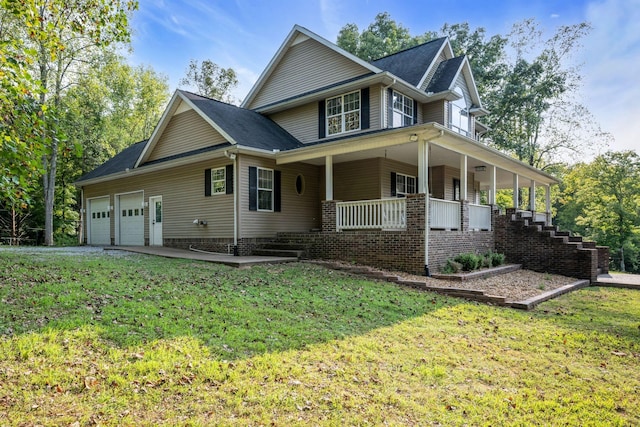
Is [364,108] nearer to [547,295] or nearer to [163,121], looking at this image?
[163,121]

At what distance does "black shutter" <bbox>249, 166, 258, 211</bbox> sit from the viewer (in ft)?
41.1

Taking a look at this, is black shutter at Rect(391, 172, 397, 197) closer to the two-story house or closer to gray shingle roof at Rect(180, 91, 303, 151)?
the two-story house

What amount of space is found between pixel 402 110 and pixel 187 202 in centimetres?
837

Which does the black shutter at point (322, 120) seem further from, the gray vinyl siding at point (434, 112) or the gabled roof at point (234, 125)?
the gray vinyl siding at point (434, 112)

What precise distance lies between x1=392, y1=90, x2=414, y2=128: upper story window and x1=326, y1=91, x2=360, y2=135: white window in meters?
1.29

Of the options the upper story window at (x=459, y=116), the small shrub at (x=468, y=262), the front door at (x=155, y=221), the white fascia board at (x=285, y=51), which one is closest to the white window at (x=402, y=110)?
the white fascia board at (x=285, y=51)

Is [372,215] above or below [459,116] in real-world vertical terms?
below

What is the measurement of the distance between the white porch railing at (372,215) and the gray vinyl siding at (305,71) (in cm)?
536

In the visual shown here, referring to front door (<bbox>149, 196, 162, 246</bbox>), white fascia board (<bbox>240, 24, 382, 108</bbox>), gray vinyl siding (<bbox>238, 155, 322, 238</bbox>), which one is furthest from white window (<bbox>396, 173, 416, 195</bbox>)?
front door (<bbox>149, 196, 162, 246</bbox>)

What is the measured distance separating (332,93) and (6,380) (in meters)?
12.8

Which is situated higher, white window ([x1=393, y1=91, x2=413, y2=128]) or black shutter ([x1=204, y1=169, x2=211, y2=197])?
white window ([x1=393, y1=91, x2=413, y2=128])

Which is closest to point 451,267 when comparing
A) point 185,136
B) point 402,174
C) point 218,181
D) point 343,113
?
point 402,174

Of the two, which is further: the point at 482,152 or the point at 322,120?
the point at 322,120

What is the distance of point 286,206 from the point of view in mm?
13719
